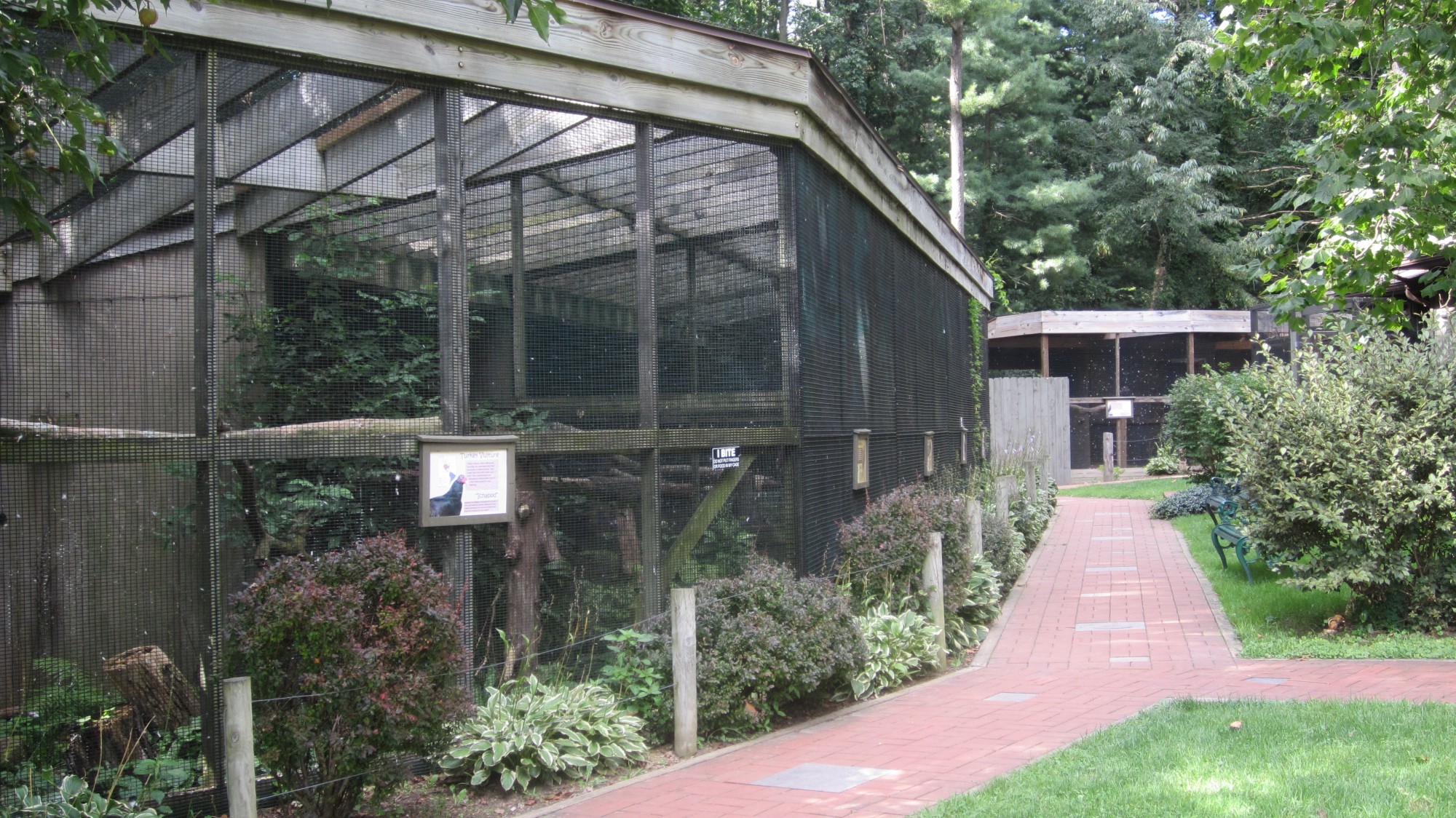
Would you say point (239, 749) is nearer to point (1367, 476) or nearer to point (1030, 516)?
point (1367, 476)

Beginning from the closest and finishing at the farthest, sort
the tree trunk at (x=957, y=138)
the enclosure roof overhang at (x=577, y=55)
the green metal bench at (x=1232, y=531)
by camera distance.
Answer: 1. the enclosure roof overhang at (x=577, y=55)
2. the green metal bench at (x=1232, y=531)
3. the tree trunk at (x=957, y=138)

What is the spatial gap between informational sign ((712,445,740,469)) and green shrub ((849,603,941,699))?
4.72 feet

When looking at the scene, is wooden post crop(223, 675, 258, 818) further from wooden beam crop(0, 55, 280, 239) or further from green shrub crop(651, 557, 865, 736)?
green shrub crop(651, 557, 865, 736)

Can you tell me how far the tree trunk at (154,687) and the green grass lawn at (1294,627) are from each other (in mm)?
7235

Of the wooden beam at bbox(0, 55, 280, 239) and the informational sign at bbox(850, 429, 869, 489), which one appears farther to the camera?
the informational sign at bbox(850, 429, 869, 489)

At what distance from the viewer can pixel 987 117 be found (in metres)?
36.2

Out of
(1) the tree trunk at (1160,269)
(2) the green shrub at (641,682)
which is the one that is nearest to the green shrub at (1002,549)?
(2) the green shrub at (641,682)

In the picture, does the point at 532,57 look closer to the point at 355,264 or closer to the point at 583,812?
the point at 355,264

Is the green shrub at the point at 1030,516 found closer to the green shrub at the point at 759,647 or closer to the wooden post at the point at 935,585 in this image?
the wooden post at the point at 935,585

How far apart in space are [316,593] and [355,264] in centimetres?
177

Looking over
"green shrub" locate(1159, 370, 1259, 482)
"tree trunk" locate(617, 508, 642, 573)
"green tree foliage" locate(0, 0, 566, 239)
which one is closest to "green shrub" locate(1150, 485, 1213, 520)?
"green shrub" locate(1159, 370, 1259, 482)

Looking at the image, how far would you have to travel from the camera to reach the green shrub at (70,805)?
14.3 feet

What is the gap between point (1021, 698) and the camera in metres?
7.54

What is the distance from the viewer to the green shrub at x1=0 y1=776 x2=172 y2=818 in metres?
4.37
